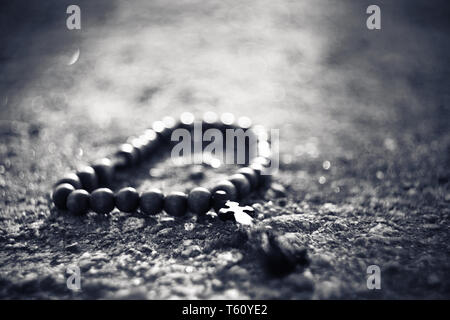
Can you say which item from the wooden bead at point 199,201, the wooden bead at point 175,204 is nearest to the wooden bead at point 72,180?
the wooden bead at point 175,204

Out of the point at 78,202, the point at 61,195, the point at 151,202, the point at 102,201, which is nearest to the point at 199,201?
the point at 151,202

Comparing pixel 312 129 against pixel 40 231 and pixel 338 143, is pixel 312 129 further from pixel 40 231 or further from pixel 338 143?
pixel 40 231

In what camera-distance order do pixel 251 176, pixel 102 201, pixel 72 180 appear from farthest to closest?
pixel 251 176 → pixel 72 180 → pixel 102 201

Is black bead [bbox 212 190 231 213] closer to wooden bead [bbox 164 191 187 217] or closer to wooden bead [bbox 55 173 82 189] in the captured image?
wooden bead [bbox 164 191 187 217]

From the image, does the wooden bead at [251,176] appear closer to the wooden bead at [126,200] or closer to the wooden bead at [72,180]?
the wooden bead at [126,200]

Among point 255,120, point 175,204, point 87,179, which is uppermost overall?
point 255,120

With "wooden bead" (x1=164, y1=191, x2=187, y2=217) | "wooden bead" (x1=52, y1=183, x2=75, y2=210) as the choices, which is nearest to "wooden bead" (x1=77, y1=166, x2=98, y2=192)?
"wooden bead" (x1=52, y1=183, x2=75, y2=210)

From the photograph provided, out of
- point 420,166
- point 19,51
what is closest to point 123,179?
point 420,166

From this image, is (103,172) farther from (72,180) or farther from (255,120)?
(255,120)
